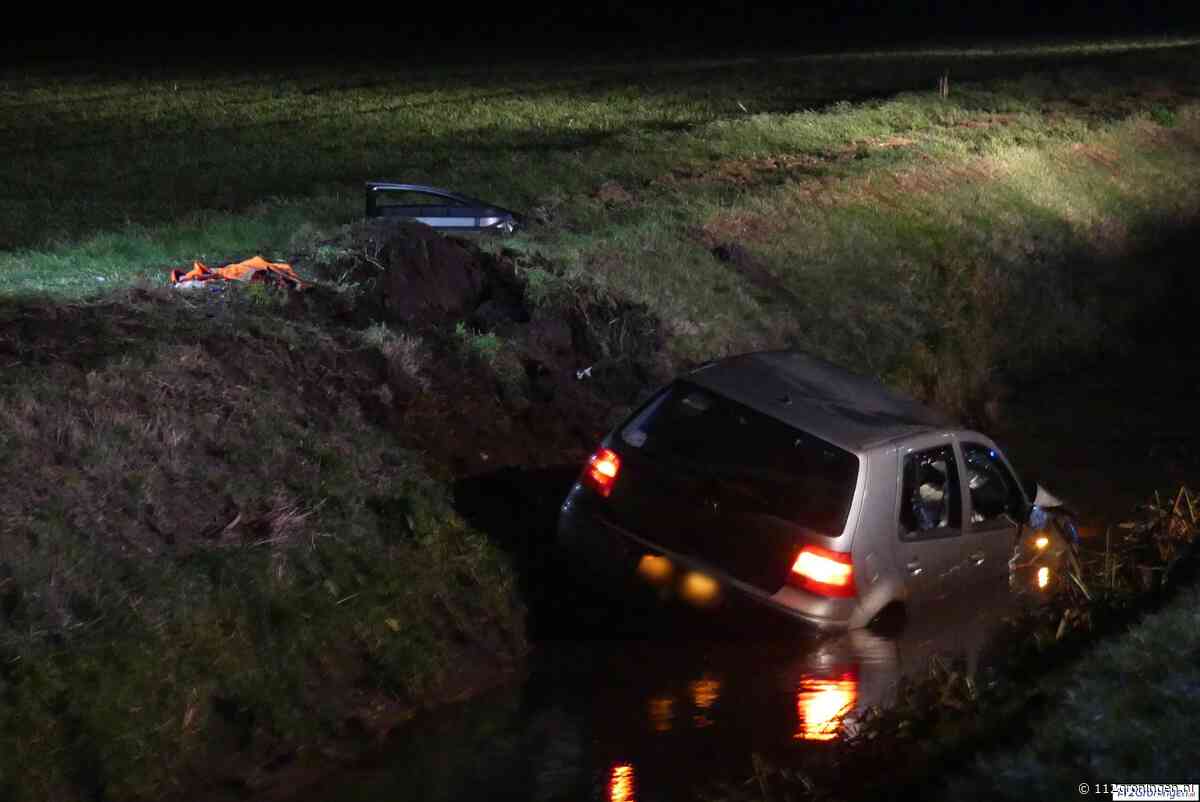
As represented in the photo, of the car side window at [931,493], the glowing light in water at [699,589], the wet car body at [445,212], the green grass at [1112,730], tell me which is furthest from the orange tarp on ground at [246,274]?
the green grass at [1112,730]

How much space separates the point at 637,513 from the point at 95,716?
3.08 metres

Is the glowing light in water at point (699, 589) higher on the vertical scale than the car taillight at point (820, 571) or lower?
lower

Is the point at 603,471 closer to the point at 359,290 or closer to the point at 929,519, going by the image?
the point at 929,519

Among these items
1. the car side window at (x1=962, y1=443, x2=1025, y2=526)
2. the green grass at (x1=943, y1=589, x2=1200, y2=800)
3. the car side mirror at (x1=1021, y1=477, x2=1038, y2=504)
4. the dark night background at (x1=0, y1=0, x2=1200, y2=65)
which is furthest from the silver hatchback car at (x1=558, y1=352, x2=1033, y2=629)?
the dark night background at (x1=0, y1=0, x2=1200, y2=65)

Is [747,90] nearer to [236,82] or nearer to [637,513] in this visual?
[236,82]

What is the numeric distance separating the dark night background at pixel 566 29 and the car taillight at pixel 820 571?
33.9 m

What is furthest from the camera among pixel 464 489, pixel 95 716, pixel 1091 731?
pixel 464 489

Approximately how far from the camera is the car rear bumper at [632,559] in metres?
8.89

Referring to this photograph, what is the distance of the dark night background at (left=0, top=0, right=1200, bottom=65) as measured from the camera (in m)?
44.2

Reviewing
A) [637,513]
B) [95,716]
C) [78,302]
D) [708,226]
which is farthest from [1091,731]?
[708,226]

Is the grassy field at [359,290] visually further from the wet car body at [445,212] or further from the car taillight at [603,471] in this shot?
the car taillight at [603,471]

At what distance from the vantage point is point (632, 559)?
9203mm

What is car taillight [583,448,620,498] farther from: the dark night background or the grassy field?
the dark night background

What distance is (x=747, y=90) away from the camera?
35.0m
